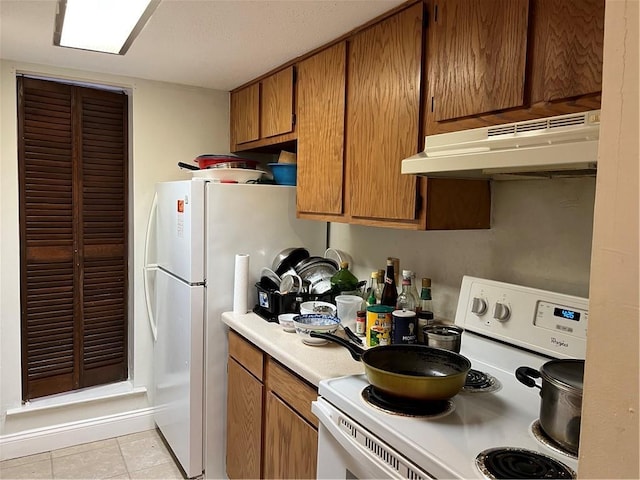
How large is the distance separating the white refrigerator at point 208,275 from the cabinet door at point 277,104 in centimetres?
34

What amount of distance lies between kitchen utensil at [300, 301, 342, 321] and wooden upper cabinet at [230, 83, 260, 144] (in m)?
1.12

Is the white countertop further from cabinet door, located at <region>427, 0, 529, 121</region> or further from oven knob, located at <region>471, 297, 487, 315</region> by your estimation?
cabinet door, located at <region>427, 0, 529, 121</region>

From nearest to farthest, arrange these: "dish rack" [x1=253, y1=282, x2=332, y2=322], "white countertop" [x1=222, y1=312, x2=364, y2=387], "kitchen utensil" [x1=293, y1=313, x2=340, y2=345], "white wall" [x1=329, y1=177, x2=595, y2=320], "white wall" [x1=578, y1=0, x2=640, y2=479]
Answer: "white wall" [x1=578, y1=0, x2=640, y2=479]
"white wall" [x1=329, y1=177, x2=595, y2=320]
"white countertop" [x1=222, y1=312, x2=364, y2=387]
"kitchen utensil" [x1=293, y1=313, x2=340, y2=345]
"dish rack" [x1=253, y1=282, x2=332, y2=322]

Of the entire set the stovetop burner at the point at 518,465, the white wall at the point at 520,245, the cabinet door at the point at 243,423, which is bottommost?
the cabinet door at the point at 243,423

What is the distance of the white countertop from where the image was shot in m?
1.60

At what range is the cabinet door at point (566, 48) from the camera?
3.73 ft

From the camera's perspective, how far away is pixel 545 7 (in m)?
1.25

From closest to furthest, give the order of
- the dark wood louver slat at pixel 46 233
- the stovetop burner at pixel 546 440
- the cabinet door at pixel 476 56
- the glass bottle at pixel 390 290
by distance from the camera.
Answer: the stovetop burner at pixel 546 440
the cabinet door at pixel 476 56
the glass bottle at pixel 390 290
the dark wood louver slat at pixel 46 233

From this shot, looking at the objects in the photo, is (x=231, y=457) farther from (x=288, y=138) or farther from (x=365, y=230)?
(x=288, y=138)

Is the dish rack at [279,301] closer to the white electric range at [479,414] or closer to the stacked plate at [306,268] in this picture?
the stacked plate at [306,268]

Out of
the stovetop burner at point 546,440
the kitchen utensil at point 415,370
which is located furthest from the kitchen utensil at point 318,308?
the stovetop burner at point 546,440

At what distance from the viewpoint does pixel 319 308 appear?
2088mm

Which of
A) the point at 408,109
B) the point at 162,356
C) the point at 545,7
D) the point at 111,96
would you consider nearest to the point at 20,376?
the point at 162,356

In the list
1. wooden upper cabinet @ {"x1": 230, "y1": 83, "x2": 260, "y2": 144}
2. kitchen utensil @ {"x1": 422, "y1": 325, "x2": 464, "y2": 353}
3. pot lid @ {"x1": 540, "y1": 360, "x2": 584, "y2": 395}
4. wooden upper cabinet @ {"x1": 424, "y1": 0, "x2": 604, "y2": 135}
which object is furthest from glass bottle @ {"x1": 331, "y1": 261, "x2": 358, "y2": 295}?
pot lid @ {"x1": 540, "y1": 360, "x2": 584, "y2": 395}
